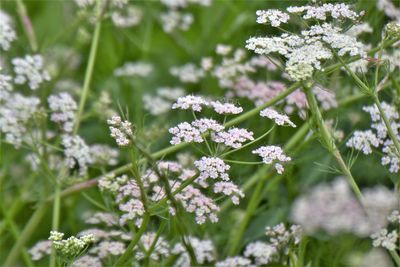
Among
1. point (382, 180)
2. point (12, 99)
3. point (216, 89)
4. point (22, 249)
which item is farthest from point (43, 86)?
point (382, 180)

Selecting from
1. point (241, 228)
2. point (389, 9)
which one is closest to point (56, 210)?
point (241, 228)

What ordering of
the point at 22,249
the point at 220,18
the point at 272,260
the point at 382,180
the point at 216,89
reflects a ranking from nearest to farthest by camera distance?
the point at 272,260
the point at 22,249
the point at 382,180
the point at 216,89
the point at 220,18

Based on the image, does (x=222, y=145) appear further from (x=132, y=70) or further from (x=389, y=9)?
(x=132, y=70)

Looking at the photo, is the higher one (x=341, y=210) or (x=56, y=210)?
(x=56, y=210)

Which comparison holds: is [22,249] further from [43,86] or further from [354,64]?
[354,64]

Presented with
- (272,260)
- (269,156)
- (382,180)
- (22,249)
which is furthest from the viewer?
(382,180)

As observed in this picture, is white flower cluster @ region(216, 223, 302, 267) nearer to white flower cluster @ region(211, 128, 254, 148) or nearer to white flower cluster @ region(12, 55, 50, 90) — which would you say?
white flower cluster @ region(211, 128, 254, 148)

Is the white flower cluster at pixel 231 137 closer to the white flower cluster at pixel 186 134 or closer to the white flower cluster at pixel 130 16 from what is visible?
the white flower cluster at pixel 186 134
